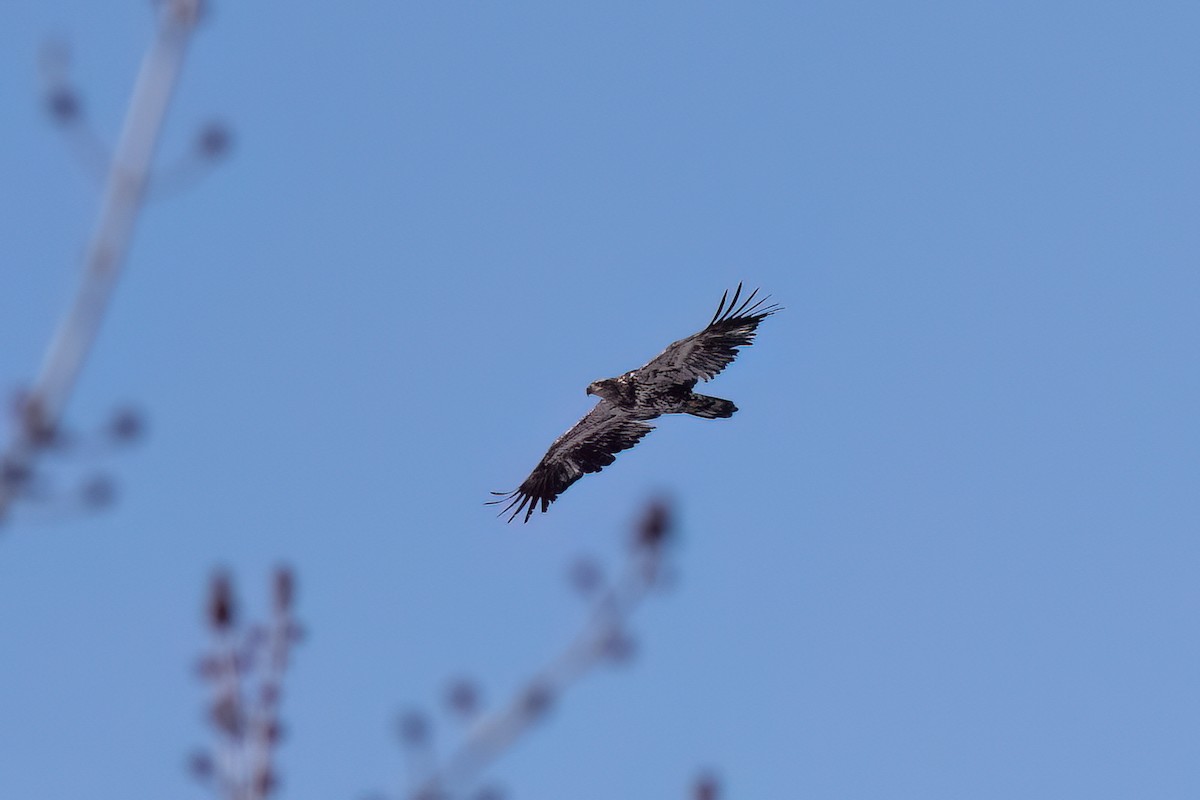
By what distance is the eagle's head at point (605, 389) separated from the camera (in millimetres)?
21484

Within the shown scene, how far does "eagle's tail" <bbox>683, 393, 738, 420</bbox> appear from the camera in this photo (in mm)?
20531

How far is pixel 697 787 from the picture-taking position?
4617mm

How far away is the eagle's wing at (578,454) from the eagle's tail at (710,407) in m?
1.98

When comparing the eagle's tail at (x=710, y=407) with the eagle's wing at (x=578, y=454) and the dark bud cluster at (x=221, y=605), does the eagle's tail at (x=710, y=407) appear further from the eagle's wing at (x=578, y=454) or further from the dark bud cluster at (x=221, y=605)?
the dark bud cluster at (x=221, y=605)

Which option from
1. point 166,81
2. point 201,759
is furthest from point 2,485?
point 166,81

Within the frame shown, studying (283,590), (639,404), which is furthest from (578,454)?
(283,590)

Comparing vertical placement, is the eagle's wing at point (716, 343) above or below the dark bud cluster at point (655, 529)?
above

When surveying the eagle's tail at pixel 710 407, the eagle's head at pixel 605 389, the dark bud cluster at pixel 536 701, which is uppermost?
the eagle's head at pixel 605 389

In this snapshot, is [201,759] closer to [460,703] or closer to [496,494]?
[460,703]

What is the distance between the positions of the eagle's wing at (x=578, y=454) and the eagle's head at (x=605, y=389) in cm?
95

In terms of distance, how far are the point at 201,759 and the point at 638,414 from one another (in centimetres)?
1745

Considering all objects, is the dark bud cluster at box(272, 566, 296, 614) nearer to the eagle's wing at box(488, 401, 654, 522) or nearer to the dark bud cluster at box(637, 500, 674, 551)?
the dark bud cluster at box(637, 500, 674, 551)

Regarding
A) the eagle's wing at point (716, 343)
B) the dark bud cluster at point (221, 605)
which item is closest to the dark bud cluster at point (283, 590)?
the dark bud cluster at point (221, 605)

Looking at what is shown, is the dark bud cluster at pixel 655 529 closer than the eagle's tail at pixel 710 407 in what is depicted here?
Yes
